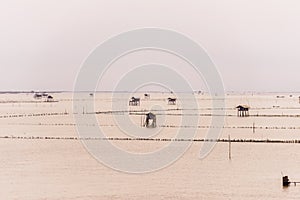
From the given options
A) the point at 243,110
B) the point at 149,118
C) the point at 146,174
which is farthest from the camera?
the point at 243,110

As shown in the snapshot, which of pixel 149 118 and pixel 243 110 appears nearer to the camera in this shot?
pixel 149 118

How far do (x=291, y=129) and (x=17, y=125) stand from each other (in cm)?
2642

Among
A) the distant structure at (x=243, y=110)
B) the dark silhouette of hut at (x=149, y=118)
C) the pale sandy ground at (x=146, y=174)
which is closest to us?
the pale sandy ground at (x=146, y=174)

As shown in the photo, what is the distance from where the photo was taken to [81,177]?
23797 mm

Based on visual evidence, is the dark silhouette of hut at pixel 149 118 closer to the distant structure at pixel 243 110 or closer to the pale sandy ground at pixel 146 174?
the pale sandy ground at pixel 146 174

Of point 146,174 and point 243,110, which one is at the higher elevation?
point 243,110

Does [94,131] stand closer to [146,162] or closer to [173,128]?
[173,128]

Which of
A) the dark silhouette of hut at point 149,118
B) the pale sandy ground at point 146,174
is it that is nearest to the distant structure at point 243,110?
the dark silhouette of hut at point 149,118

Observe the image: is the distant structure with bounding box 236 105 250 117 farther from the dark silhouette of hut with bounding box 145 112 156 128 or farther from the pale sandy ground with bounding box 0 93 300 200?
the pale sandy ground with bounding box 0 93 300 200

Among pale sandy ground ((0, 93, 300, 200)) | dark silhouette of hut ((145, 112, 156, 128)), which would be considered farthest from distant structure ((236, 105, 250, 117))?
pale sandy ground ((0, 93, 300, 200))

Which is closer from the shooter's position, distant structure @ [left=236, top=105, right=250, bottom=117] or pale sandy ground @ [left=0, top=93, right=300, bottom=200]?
pale sandy ground @ [left=0, top=93, right=300, bottom=200]

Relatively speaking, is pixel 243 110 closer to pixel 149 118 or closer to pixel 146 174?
pixel 149 118

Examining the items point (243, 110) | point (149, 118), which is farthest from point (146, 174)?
point (243, 110)

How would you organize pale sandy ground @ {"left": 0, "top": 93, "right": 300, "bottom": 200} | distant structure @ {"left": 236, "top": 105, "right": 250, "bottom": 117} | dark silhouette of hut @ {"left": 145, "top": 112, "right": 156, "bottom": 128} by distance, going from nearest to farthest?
pale sandy ground @ {"left": 0, "top": 93, "right": 300, "bottom": 200} → dark silhouette of hut @ {"left": 145, "top": 112, "right": 156, "bottom": 128} → distant structure @ {"left": 236, "top": 105, "right": 250, "bottom": 117}
